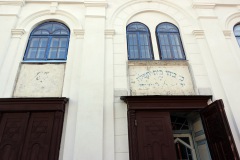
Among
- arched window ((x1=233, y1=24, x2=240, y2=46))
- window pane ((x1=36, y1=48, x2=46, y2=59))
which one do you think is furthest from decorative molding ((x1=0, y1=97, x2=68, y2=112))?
arched window ((x1=233, y1=24, x2=240, y2=46))

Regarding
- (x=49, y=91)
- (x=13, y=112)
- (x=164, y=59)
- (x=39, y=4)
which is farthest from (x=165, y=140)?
(x=39, y=4)

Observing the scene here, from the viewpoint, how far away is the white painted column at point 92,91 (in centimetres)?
448

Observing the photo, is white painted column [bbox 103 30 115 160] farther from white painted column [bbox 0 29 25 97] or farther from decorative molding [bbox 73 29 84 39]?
white painted column [bbox 0 29 25 97]

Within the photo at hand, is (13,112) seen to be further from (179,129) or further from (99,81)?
(179,129)

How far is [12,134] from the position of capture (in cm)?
457

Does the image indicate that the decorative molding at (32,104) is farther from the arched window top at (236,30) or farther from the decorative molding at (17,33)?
the arched window top at (236,30)

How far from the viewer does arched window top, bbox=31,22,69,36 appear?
6414 mm

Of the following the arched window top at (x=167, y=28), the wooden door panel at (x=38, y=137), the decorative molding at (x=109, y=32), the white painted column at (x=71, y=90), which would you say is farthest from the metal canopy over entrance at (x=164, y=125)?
the arched window top at (x=167, y=28)

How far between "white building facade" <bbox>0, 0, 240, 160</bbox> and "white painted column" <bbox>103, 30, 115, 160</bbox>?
25 millimetres


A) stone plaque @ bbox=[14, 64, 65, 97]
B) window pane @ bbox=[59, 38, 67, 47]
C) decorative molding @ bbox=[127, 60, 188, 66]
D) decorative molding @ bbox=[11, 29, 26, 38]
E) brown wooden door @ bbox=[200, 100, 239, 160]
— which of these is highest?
decorative molding @ bbox=[11, 29, 26, 38]

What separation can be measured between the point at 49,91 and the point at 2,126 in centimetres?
140

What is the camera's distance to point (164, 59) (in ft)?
19.5

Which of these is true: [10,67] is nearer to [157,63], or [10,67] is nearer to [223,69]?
[157,63]

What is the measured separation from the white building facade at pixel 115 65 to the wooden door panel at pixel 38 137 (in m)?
0.37
